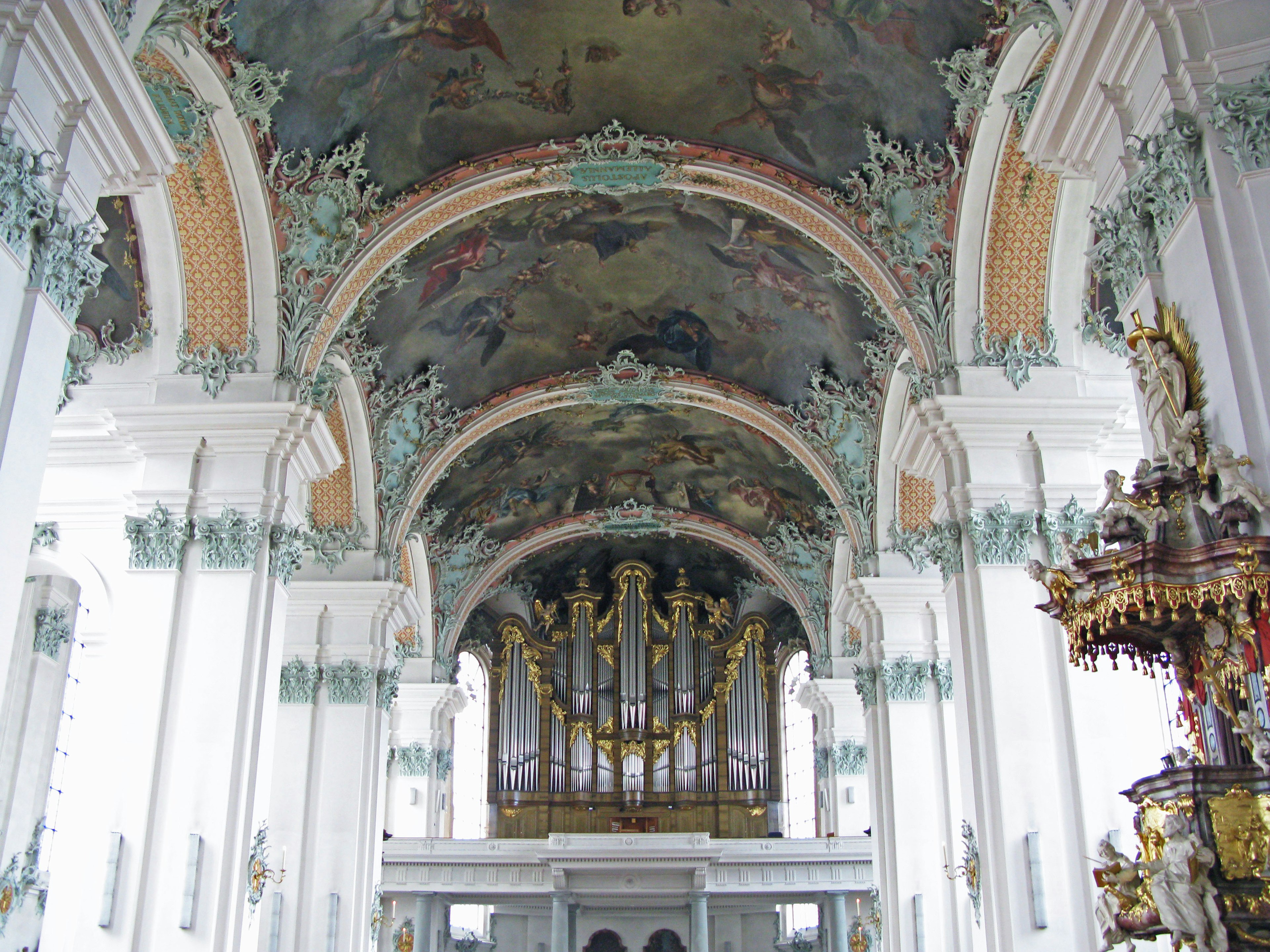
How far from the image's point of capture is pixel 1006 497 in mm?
12234

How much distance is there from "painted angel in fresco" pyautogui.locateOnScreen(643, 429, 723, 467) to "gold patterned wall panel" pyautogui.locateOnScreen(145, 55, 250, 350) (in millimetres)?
10850

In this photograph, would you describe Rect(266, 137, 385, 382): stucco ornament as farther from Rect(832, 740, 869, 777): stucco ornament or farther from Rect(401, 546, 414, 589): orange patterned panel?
Rect(832, 740, 869, 777): stucco ornament

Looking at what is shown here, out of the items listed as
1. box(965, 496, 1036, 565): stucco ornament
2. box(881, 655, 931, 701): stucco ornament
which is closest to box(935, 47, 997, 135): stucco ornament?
box(965, 496, 1036, 565): stucco ornament

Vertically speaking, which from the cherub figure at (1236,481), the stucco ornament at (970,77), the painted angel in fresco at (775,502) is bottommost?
the cherub figure at (1236,481)

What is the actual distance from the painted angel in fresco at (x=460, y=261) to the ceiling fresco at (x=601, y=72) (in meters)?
1.62

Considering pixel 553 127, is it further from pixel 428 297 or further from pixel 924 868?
pixel 924 868

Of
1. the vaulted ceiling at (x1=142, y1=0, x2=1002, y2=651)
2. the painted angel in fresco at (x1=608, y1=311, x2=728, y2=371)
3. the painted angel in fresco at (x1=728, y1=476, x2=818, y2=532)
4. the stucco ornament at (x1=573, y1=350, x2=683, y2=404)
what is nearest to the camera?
the vaulted ceiling at (x1=142, y1=0, x2=1002, y2=651)

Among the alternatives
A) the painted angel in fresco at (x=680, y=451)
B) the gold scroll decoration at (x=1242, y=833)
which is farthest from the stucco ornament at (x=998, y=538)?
the painted angel in fresco at (x=680, y=451)

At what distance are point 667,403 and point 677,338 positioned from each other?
1563mm

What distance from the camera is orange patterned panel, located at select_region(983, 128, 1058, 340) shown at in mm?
12258

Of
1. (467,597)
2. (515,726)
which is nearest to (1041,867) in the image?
(467,597)

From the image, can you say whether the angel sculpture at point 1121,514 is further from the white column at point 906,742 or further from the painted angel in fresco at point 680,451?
the painted angel in fresco at point 680,451

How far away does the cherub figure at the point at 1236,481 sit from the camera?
622 centimetres

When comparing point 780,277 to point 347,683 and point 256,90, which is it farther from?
point 347,683
